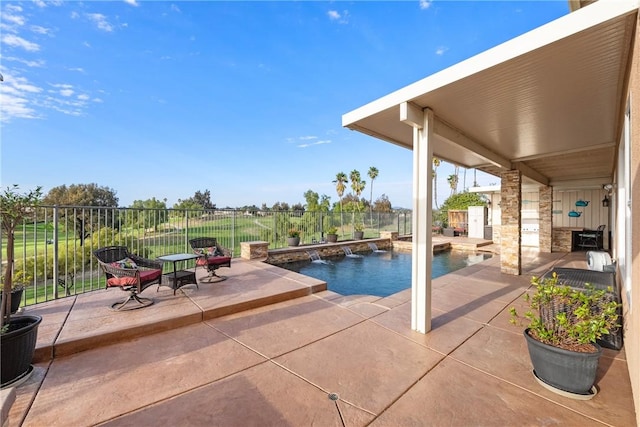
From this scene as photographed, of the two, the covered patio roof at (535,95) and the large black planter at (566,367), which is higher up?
the covered patio roof at (535,95)

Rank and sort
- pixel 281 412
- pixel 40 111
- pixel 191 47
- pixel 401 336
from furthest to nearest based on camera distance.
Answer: pixel 40 111 → pixel 191 47 → pixel 401 336 → pixel 281 412

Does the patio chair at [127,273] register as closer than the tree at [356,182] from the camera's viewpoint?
Yes

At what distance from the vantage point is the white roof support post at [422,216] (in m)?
3.15

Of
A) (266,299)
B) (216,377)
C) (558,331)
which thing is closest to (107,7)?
(266,299)

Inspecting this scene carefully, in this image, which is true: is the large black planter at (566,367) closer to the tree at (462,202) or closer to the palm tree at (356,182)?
the tree at (462,202)

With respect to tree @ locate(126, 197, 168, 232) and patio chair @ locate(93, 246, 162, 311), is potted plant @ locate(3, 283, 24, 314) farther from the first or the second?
tree @ locate(126, 197, 168, 232)

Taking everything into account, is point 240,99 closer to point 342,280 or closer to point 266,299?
point 342,280

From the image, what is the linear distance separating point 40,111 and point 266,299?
36.4ft

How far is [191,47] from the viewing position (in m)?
8.18

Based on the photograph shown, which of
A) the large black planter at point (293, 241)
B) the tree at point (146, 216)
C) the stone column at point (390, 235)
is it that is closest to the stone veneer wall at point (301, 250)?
the large black planter at point (293, 241)

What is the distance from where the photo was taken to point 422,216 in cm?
317

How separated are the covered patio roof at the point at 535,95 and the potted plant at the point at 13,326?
3600mm

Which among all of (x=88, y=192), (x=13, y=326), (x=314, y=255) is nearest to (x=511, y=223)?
(x=314, y=255)

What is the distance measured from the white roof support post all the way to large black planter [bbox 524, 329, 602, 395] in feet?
3.71
